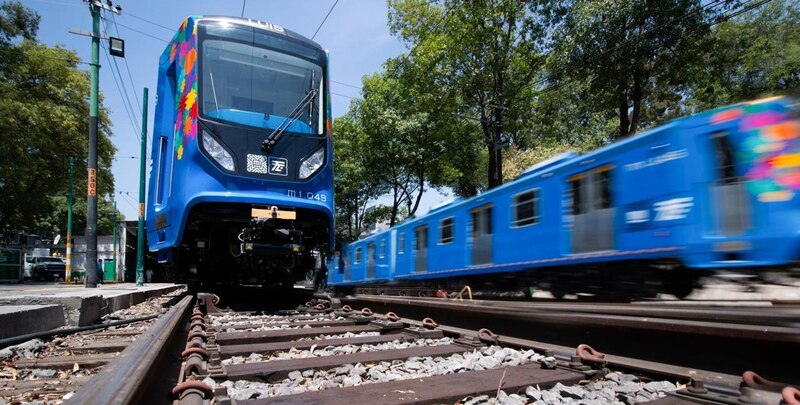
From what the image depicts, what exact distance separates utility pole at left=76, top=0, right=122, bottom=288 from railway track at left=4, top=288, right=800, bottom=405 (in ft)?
35.1

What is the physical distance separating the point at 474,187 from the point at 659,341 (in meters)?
29.9

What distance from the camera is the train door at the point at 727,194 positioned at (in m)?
5.96

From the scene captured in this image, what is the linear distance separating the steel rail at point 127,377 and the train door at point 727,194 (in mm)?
6313

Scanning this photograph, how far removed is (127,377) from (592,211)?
7039 mm

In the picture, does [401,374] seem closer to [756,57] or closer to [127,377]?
[127,377]

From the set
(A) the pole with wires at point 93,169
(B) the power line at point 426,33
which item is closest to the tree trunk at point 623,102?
(B) the power line at point 426,33

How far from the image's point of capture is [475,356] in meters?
3.67

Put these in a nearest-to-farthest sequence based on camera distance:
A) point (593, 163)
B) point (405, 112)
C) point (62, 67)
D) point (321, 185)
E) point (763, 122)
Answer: point (763, 122), point (321, 185), point (593, 163), point (405, 112), point (62, 67)

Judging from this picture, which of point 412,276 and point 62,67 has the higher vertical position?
point 62,67

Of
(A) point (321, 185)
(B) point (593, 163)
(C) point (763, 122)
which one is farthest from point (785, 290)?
(A) point (321, 185)

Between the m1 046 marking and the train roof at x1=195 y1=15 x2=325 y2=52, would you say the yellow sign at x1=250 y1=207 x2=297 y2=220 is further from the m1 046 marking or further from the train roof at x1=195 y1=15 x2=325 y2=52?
the train roof at x1=195 y1=15 x2=325 y2=52

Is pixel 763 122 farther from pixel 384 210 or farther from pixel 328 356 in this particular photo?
pixel 384 210

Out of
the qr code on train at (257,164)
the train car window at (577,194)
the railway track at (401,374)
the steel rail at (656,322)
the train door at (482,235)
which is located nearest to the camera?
the railway track at (401,374)

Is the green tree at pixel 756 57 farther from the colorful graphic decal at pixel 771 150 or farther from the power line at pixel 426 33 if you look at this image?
the colorful graphic decal at pixel 771 150
